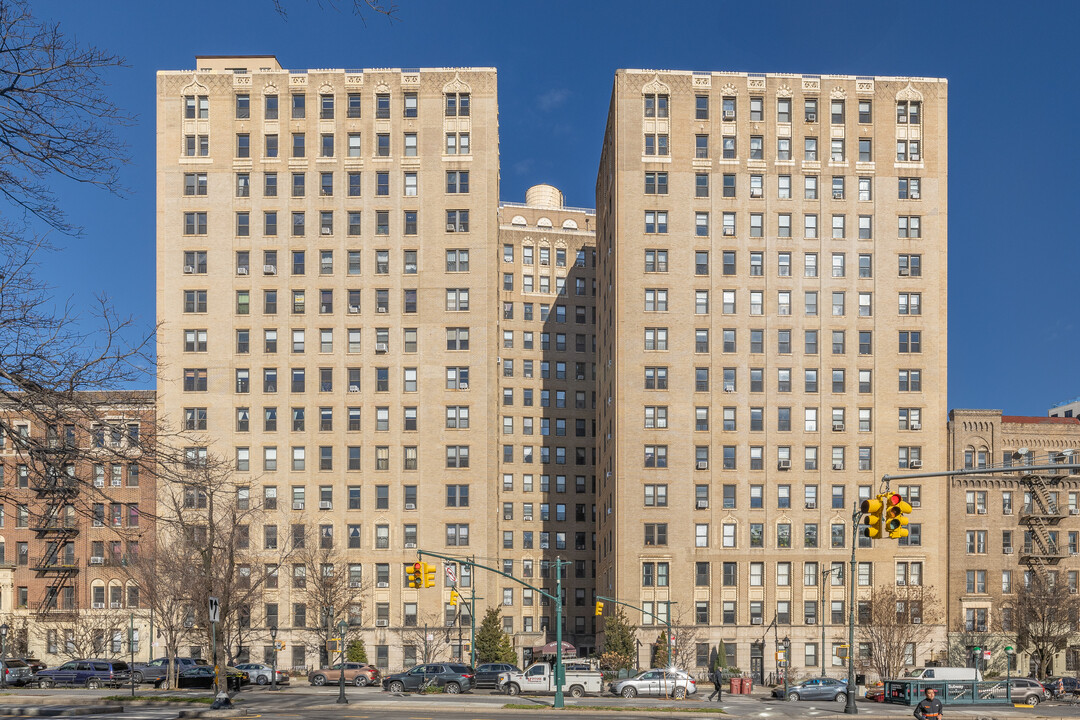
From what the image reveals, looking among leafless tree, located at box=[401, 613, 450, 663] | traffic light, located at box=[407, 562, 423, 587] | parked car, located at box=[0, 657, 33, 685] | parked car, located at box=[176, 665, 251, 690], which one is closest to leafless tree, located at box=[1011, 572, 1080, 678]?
Answer: leafless tree, located at box=[401, 613, 450, 663]

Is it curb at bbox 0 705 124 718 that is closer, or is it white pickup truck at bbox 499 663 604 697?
curb at bbox 0 705 124 718

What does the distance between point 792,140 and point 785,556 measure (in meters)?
36.4

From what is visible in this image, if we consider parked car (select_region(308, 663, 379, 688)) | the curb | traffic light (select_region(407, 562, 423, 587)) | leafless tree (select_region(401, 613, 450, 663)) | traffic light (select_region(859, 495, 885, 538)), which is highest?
traffic light (select_region(859, 495, 885, 538))

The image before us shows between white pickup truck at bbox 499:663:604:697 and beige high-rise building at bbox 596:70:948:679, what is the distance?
2792 centimetres

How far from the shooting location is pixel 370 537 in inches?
3743

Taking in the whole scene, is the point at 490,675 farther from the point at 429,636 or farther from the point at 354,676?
the point at 429,636

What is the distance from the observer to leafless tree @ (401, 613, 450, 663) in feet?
302

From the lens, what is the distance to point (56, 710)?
41.0 m

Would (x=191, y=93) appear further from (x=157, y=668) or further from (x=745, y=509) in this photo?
(x=745, y=509)

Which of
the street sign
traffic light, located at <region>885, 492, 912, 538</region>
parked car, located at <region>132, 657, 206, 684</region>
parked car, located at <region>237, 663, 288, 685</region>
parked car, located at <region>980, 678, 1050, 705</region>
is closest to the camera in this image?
traffic light, located at <region>885, 492, 912, 538</region>

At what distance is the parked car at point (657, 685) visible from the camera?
2457 inches

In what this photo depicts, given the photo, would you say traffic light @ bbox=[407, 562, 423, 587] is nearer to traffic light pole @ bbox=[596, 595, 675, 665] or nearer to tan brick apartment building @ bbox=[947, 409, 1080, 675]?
traffic light pole @ bbox=[596, 595, 675, 665]

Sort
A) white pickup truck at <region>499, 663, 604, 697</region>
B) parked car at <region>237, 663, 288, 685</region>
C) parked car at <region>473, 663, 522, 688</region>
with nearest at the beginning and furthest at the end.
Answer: white pickup truck at <region>499, 663, 604, 697</region>
parked car at <region>473, 663, 522, 688</region>
parked car at <region>237, 663, 288, 685</region>

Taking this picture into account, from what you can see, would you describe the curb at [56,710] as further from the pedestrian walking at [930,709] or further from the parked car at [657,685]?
the pedestrian walking at [930,709]
